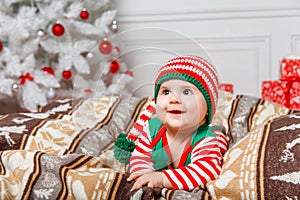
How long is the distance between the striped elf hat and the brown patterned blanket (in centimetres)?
9

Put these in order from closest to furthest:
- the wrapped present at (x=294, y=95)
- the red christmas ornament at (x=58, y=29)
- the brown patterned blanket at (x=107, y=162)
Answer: the brown patterned blanket at (x=107, y=162) → the wrapped present at (x=294, y=95) → the red christmas ornament at (x=58, y=29)

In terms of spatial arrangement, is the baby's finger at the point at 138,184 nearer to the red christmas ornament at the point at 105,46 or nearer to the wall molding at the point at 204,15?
the red christmas ornament at the point at 105,46

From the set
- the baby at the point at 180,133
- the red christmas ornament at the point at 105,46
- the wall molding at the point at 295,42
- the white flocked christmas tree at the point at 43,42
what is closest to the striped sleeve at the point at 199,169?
the baby at the point at 180,133

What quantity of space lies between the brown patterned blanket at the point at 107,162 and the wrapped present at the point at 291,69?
82 centimetres

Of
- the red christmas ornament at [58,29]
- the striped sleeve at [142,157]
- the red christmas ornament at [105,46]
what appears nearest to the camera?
the striped sleeve at [142,157]

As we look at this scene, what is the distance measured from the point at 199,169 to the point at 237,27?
6.29 ft

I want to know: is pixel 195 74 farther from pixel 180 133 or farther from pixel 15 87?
pixel 15 87

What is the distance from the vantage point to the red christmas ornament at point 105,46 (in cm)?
150

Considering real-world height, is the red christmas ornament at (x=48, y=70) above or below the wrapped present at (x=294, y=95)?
above

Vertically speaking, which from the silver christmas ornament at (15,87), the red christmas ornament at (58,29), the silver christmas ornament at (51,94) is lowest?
the silver christmas ornament at (51,94)

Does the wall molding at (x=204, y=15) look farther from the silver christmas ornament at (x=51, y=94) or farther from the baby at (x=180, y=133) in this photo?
the baby at (x=180, y=133)

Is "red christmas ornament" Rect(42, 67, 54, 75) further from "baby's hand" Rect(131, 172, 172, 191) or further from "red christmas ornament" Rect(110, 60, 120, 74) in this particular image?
"baby's hand" Rect(131, 172, 172, 191)

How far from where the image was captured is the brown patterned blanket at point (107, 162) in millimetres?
1261

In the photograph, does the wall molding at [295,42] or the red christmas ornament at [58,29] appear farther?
the wall molding at [295,42]
